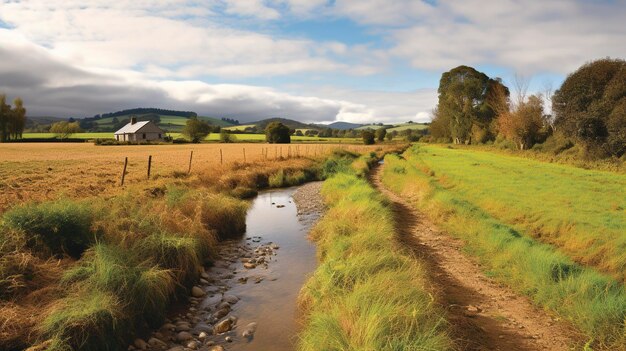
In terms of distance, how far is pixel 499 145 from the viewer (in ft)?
208

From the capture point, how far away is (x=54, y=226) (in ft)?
29.9

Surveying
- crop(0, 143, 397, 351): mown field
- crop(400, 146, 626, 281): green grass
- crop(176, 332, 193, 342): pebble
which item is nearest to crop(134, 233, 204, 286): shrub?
crop(0, 143, 397, 351): mown field

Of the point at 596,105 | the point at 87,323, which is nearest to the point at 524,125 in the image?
the point at 596,105

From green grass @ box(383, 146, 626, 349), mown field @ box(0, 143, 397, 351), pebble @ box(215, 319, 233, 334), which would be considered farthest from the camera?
pebble @ box(215, 319, 233, 334)

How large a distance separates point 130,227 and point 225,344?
499cm

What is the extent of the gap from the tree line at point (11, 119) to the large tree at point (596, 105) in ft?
396

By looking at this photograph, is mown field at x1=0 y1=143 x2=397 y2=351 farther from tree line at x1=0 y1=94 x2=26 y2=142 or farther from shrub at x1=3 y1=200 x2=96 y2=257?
tree line at x1=0 y1=94 x2=26 y2=142

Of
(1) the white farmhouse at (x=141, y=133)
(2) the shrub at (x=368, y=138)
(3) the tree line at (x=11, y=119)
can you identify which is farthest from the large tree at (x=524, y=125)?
(3) the tree line at (x=11, y=119)

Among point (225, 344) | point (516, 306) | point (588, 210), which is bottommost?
point (225, 344)

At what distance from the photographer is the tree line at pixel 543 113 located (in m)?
35.2

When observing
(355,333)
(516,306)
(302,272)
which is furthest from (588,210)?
(355,333)

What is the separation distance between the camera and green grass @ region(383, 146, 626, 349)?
7086 millimetres

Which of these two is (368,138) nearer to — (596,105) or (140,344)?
(596,105)

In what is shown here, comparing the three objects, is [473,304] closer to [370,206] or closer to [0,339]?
[370,206]
